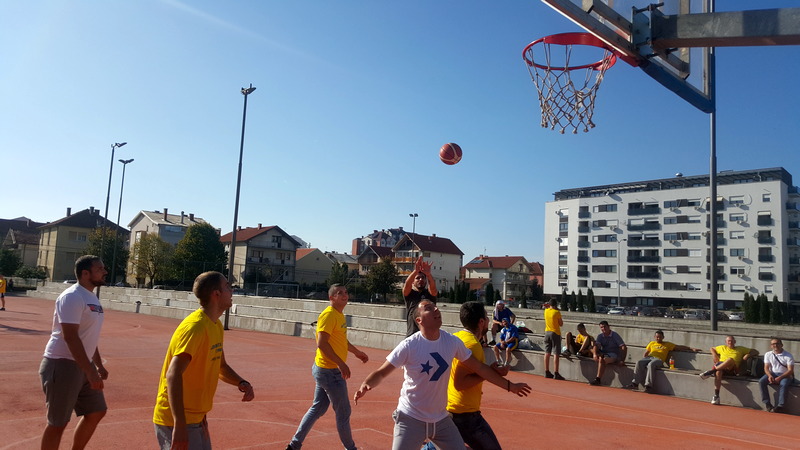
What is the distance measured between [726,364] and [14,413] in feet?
42.5

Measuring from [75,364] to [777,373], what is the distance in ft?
40.5

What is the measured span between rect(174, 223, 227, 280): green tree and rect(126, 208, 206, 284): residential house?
1465cm

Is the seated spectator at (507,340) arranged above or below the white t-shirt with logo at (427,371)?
below

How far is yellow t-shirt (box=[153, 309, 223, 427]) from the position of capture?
3.79 meters

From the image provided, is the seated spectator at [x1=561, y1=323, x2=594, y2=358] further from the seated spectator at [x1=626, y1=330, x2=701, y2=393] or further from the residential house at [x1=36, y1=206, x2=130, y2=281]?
the residential house at [x1=36, y1=206, x2=130, y2=281]

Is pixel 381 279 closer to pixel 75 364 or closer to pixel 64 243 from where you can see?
pixel 64 243

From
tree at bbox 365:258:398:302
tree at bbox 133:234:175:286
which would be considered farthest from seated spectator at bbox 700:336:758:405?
tree at bbox 133:234:175:286

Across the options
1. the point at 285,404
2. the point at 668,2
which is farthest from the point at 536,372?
the point at 668,2

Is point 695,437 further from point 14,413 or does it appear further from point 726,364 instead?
point 14,413

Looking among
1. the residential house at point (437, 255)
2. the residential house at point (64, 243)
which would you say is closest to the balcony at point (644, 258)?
the residential house at point (437, 255)

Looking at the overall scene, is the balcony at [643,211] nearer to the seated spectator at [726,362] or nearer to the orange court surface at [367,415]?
the orange court surface at [367,415]

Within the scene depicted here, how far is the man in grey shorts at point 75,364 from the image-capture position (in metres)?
4.94

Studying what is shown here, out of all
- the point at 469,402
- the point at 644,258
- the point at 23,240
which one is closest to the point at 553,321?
the point at 469,402

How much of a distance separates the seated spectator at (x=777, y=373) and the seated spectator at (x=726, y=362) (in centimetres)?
62
